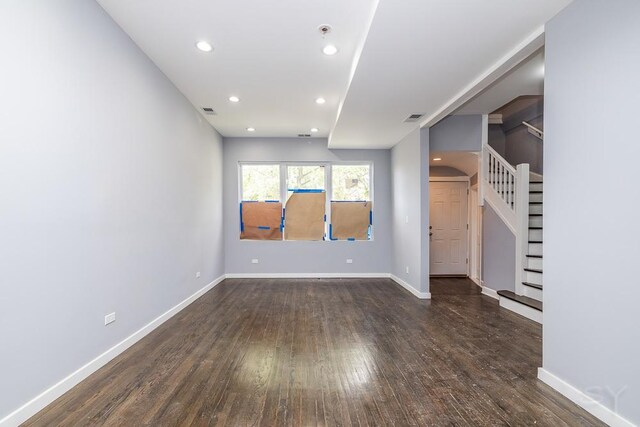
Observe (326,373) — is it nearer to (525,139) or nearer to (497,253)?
(497,253)

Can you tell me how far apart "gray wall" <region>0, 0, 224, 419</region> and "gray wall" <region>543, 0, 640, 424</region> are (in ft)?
11.2

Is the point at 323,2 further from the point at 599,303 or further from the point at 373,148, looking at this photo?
the point at 373,148

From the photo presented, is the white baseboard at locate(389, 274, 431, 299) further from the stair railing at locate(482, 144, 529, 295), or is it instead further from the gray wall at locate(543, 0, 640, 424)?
the gray wall at locate(543, 0, 640, 424)

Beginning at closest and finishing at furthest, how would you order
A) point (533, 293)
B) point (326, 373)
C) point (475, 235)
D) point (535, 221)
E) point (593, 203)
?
1. point (593, 203)
2. point (326, 373)
3. point (533, 293)
4. point (535, 221)
5. point (475, 235)

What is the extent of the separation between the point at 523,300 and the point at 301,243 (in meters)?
3.79

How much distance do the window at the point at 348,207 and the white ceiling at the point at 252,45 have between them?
2079mm

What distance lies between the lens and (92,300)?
222 centimetres

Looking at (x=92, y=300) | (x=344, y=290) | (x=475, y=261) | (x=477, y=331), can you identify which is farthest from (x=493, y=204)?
(x=92, y=300)

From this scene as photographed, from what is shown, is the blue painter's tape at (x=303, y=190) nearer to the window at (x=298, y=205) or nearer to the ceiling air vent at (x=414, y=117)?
the window at (x=298, y=205)

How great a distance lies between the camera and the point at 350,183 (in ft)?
20.1

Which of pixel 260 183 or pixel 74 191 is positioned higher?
pixel 260 183

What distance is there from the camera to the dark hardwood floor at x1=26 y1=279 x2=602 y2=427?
1.77 metres

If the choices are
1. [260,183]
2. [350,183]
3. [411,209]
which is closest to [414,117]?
[411,209]

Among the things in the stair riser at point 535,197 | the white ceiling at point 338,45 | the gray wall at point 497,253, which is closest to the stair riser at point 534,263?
the gray wall at point 497,253
